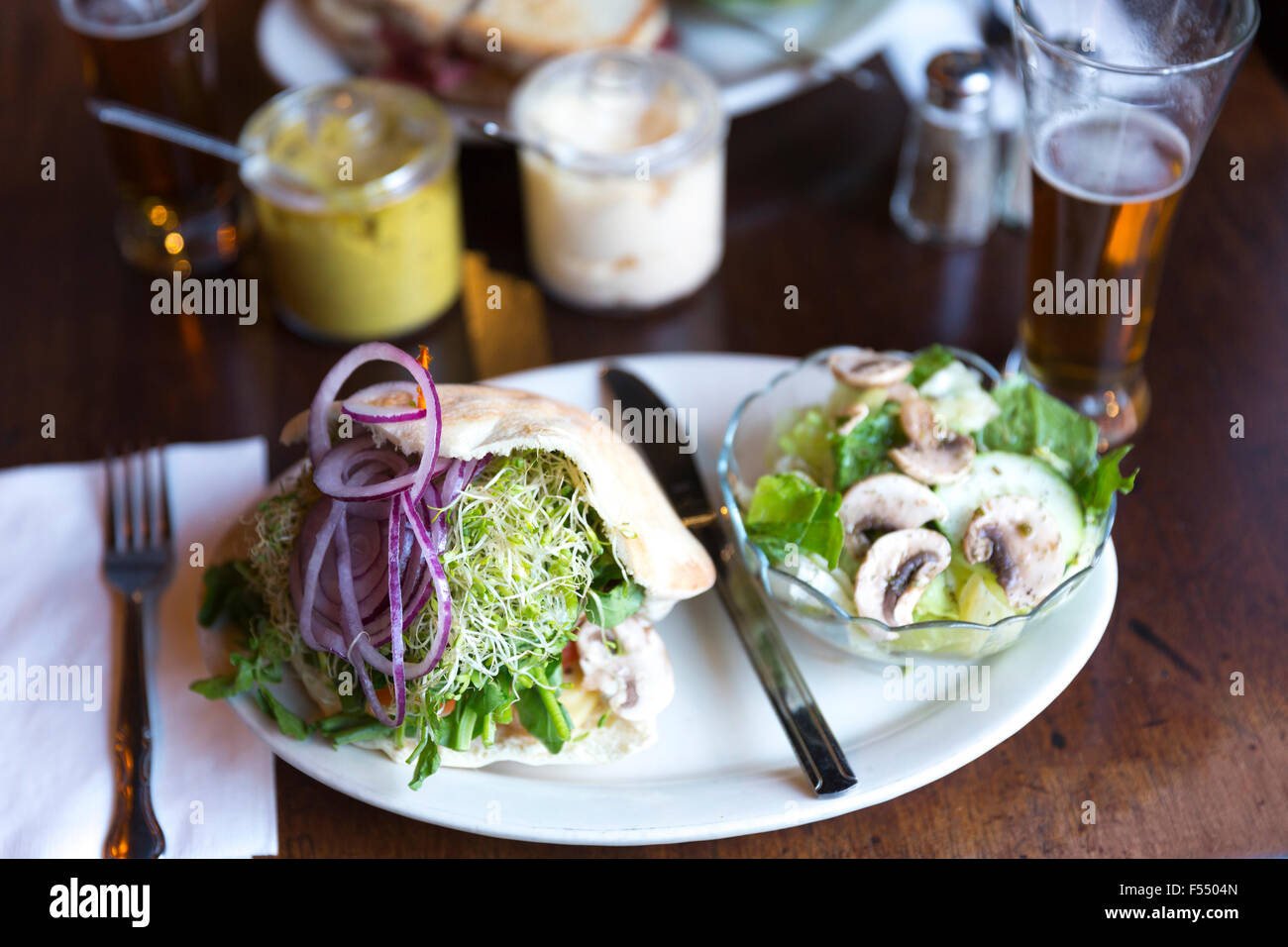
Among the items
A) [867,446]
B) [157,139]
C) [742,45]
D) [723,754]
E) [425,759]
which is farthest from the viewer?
[742,45]

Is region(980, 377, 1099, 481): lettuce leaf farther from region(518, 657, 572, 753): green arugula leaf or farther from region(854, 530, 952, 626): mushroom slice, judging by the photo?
region(518, 657, 572, 753): green arugula leaf

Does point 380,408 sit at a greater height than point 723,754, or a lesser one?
greater

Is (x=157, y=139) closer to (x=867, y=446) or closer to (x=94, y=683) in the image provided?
(x=94, y=683)

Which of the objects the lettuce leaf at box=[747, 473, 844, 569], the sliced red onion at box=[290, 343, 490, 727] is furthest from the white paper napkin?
the lettuce leaf at box=[747, 473, 844, 569]

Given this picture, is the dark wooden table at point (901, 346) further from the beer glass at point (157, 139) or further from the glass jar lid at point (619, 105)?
the glass jar lid at point (619, 105)

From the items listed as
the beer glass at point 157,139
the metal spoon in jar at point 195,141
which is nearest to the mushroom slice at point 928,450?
the metal spoon in jar at point 195,141

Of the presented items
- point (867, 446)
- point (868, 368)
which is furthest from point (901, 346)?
point (867, 446)
